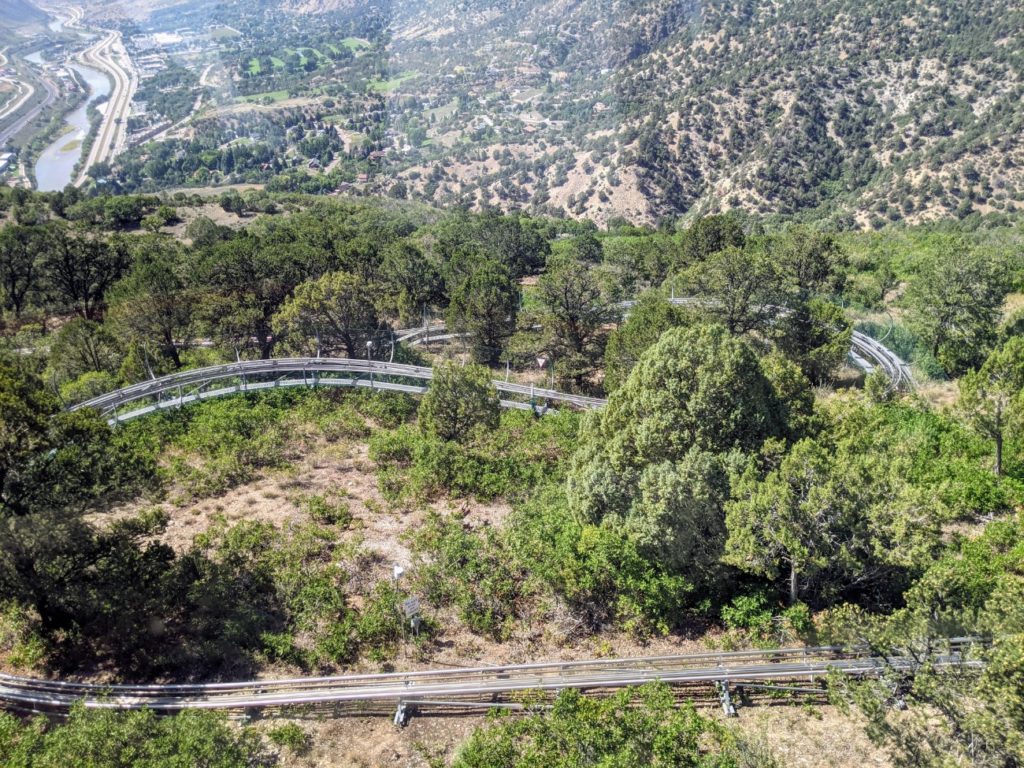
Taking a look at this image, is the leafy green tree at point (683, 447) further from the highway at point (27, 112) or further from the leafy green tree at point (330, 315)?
the highway at point (27, 112)

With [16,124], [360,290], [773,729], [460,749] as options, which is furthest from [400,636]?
[16,124]

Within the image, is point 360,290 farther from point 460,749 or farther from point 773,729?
point 773,729

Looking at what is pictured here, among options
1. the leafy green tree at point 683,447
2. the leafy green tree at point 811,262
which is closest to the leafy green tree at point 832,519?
the leafy green tree at point 683,447

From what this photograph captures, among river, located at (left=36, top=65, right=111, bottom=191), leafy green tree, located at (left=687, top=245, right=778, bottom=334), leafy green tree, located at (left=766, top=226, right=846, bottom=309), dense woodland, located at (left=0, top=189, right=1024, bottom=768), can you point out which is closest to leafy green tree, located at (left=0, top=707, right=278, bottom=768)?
dense woodland, located at (left=0, top=189, right=1024, bottom=768)

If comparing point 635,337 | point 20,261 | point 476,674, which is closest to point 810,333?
point 635,337

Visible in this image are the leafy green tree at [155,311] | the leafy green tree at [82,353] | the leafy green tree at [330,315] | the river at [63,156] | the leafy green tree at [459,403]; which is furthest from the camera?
the river at [63,156]

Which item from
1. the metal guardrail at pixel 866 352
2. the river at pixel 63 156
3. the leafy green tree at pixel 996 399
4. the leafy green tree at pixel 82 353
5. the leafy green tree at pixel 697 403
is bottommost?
the river at pixel 63 156

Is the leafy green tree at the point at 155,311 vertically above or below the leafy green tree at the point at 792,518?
below

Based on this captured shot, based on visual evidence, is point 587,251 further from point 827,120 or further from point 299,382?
point 827,120
